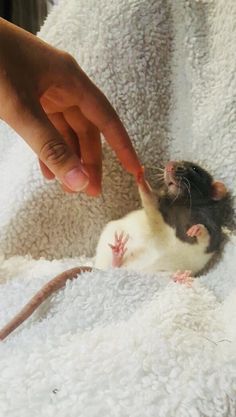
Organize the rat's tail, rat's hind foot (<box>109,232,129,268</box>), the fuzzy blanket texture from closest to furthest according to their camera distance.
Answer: the fuzzy blanket texture → the rat's tail → rat's hind foot (<box>109,232,129,268</box>)

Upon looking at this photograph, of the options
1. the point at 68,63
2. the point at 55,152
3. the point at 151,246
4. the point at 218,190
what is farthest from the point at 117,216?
the point at 55,152

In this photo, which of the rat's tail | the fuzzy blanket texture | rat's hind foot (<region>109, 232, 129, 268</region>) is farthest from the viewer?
rat's hind foot (<region>109, 232, 129, 268</region>)

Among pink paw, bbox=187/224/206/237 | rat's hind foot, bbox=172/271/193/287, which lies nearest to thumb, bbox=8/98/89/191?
rat's hind foot, bbox=172/271/193/287

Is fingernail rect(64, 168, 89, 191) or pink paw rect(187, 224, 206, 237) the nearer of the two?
fingernail rect(64, 168, 89, 191)

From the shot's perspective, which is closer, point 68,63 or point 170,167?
point 68,63

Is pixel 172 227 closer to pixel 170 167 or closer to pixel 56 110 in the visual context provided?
pixel 170 167

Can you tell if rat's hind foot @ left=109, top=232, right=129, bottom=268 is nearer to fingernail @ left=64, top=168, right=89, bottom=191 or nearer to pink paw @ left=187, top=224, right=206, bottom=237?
pink paw @ left=187, top=224, right=206, bottom=237
